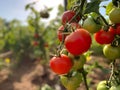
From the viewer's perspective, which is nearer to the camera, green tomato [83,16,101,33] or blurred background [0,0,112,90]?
green tomato [83,16,101,33]

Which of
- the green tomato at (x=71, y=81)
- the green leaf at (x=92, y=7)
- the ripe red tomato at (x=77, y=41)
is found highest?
the green leaf at (x=92, y=7)

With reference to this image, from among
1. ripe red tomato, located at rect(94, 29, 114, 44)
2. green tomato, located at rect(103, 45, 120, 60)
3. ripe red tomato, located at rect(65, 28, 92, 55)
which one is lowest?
green tomato, located at rect(103, 45, 120, 60)

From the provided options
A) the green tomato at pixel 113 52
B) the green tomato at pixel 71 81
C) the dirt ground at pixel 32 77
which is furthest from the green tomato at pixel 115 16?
the dirt ground at pixel 32 77

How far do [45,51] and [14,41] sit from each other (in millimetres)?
2142

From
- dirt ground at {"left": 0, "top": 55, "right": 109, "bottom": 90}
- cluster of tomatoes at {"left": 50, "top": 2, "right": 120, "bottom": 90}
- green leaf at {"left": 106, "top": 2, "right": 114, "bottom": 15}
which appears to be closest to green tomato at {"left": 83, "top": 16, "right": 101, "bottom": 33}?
cluster of tomatoes at {"left": 50, "top": 2, "right": 120, "bottom": 90}

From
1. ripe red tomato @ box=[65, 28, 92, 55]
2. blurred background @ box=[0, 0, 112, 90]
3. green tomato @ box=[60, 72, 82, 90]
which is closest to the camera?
ripe red tomato @ box=[65, 28, 92, 55]

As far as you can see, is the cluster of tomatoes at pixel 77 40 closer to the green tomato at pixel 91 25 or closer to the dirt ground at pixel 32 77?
the green tomato at pixel 91 25

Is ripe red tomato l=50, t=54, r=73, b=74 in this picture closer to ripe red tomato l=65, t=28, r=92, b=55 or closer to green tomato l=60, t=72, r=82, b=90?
ripe red tomato l=65, t=28, r=92, b=55

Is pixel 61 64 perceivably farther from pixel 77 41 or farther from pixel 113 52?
pixel 113 52

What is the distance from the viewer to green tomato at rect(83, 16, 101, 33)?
1.03m

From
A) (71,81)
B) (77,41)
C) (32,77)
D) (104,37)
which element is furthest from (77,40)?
(32,77)

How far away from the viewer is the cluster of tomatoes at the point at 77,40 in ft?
2.93

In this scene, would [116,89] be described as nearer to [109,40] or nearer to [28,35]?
[109,40]

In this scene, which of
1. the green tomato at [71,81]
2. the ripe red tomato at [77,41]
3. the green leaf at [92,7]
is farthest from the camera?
the green tomato at [71,81]
